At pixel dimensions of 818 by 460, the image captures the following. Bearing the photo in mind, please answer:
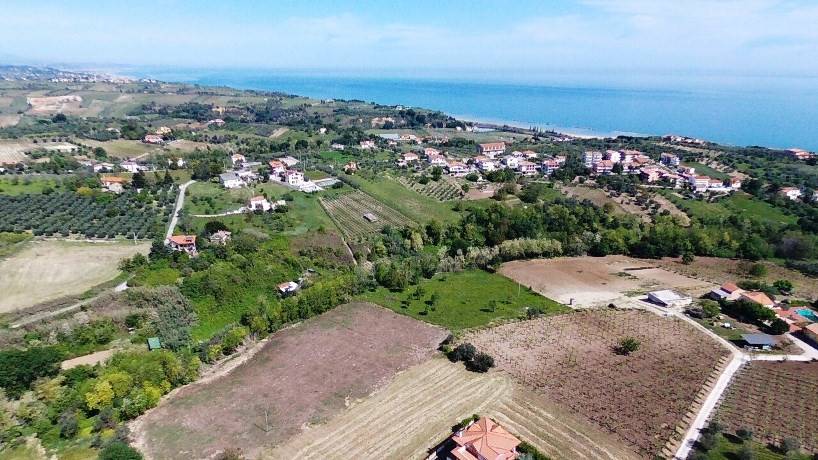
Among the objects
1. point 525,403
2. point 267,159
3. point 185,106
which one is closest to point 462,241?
point 525,403

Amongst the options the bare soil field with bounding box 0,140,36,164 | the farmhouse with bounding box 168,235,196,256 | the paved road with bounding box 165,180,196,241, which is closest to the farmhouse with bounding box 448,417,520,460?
the farmhouse with bounding box 168,235,196,256

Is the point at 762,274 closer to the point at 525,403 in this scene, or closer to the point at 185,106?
the point at 525,403

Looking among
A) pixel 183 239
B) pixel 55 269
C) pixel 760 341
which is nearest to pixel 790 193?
pixel 760 341

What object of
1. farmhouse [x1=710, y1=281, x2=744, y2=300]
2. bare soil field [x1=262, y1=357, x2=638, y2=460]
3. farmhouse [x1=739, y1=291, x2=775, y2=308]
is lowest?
bare soil field [x1=262, y1=357, x2=638, y2=460]

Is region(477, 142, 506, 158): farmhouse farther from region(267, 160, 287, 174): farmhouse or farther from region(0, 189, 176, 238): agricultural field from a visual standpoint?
region(0, 189, 176, 238): agricultural field

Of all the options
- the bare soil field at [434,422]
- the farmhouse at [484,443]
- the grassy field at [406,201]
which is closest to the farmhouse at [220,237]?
the grassy field at [406,201]

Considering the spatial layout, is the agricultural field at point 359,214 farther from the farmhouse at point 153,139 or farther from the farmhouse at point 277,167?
the farmhouse at point 153,139

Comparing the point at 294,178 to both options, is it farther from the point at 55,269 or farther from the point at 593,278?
the point at 593,278
